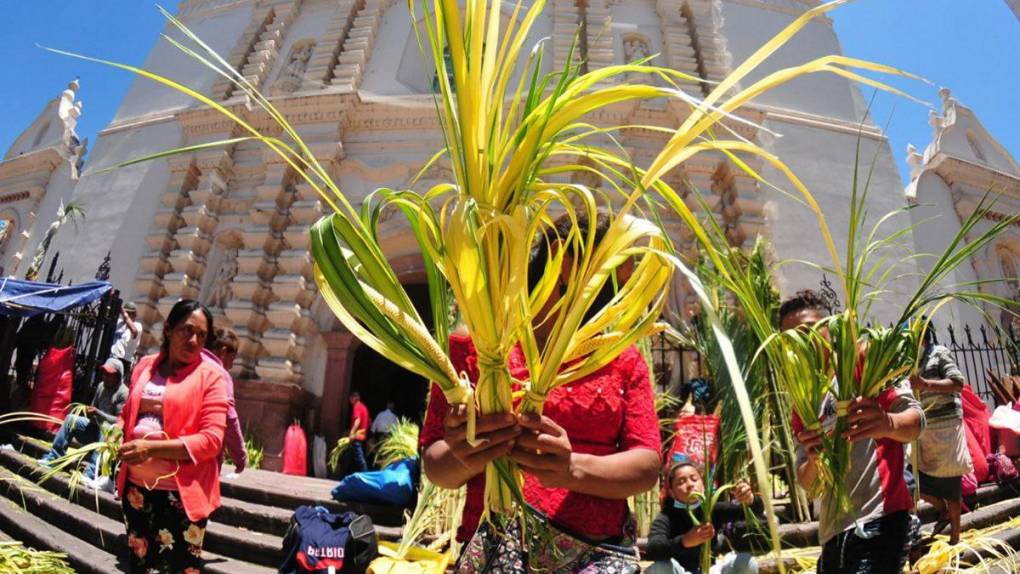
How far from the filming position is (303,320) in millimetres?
9781

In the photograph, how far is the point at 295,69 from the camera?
12805 millimetres

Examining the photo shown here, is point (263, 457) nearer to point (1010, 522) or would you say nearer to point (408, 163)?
point (408, 163)

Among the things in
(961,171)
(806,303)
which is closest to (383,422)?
(806,303)

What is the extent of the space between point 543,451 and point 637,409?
1.27ft

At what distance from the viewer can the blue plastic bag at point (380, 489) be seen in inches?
200

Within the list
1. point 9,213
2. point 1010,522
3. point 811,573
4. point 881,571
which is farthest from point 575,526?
point 9,213

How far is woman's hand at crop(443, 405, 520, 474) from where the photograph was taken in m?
1.12

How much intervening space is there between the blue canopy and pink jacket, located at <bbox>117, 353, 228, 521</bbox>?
701cm

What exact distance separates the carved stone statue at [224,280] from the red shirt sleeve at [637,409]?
9.82m

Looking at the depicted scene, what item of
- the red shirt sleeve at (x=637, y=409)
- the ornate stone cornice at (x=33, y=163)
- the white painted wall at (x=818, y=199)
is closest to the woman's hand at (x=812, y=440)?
the red shirt sleeve at (x=637, y=409)

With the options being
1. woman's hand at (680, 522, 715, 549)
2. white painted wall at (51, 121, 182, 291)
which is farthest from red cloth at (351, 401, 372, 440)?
woman's hand at (680, 522, 715, 549)

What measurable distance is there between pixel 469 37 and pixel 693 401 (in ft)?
15.9

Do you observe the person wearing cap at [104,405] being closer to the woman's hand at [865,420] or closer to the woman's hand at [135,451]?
the woman's hand at [135,451]

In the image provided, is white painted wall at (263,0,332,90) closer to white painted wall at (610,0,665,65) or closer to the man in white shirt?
white painted wall at (610,0,665,65)
